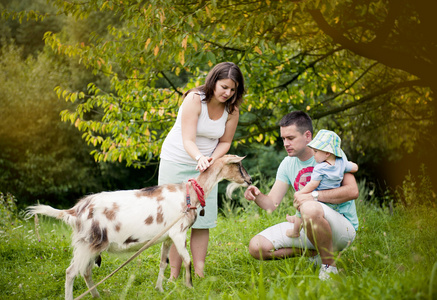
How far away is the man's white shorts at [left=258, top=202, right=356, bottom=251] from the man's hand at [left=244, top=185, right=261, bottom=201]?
1.20ft

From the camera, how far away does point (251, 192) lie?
3.61 m

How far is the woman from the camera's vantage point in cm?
355

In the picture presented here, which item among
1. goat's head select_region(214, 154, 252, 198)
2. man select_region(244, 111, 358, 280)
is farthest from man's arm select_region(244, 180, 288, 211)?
goat's head select_region(214, 154, 252, 198)

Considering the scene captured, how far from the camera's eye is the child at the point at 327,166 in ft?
10.6

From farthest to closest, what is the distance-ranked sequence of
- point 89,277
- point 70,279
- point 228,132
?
point 228,132 < point 89,277 < point 70,279

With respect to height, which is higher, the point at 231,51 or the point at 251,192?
the point at 231,51

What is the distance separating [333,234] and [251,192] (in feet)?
2.50

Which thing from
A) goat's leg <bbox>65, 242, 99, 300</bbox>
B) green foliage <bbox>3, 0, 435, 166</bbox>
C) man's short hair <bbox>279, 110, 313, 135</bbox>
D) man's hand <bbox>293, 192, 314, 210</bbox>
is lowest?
goat's leg <bbox>65, 242, 99, 300</bbox>

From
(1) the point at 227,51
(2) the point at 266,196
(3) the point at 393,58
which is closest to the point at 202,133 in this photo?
(2) the point at 266,196

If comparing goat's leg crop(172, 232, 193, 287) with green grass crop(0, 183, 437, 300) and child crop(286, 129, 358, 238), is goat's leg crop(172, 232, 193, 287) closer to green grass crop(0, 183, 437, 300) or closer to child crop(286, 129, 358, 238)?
green grass crop(0, 183, 437, 300)

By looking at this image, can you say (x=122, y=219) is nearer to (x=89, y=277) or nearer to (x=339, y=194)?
(x=89, y=277)

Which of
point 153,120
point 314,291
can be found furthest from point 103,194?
point 153,120

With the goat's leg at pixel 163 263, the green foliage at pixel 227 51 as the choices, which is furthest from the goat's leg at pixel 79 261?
the green foliage at pixel 227 51

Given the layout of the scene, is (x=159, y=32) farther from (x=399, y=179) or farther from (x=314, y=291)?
(x=399, y=179)
